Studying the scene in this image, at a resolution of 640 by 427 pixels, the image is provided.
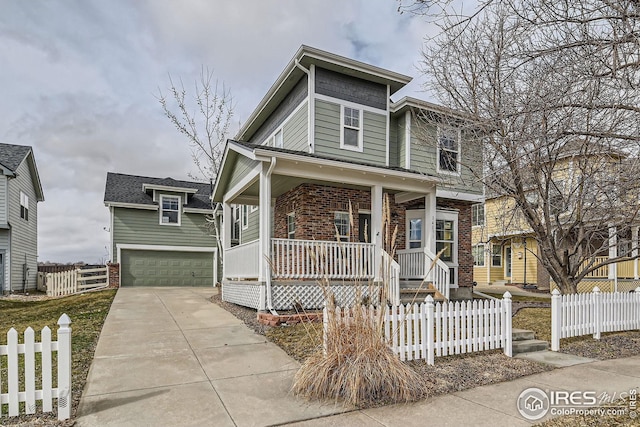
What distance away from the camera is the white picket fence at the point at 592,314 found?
706 centimetres

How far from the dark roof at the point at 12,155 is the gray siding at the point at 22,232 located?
0.43 m

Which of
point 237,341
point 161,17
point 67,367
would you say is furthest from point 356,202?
point 67,367

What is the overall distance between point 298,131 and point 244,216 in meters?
6.08

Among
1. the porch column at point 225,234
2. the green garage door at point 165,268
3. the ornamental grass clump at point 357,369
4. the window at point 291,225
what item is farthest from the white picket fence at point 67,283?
the ornamental grass clump at point 357,369

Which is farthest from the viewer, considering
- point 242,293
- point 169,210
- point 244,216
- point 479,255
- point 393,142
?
point 479,255

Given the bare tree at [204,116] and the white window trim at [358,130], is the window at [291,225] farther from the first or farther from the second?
the bare tree at [204,116]

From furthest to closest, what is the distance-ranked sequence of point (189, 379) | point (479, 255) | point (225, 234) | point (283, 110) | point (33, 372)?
point (479, 255)
point (283, 110)
point (225, 234)
point (189, 379)
point (33, 372)

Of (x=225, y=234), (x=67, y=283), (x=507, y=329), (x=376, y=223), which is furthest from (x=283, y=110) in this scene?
(x=67, y=283)

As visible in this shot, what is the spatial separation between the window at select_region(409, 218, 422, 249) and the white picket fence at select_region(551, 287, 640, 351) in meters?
5.68

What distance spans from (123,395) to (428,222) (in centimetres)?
890

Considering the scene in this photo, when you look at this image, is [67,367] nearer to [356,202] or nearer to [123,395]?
[123,395]

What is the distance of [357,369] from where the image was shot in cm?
436

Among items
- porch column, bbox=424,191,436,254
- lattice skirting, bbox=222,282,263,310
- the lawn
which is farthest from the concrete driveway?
porch column, bbox=424,191,436,254

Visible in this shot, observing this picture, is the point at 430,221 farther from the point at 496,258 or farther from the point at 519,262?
the point at 496,258
